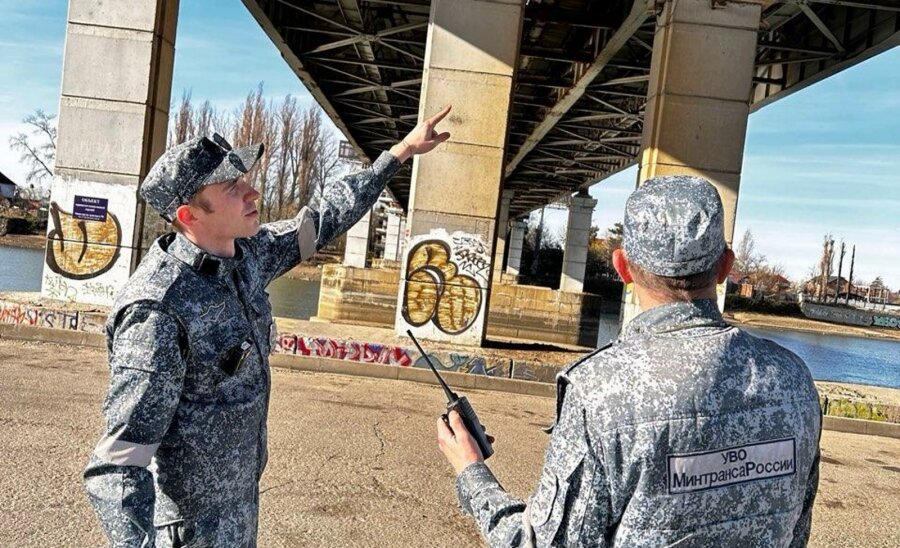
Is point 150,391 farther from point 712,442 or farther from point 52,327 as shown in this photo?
point 52,327

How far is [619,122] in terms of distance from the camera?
103 feet

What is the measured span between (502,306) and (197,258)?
33.4 m

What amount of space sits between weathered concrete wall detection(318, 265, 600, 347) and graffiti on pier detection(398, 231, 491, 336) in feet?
69.3

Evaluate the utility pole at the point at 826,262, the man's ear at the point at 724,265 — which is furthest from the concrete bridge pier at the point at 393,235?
the utility pole at the point at 826,262

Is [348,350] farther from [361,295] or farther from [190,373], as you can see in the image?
[361,295]

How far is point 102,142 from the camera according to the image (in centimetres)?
1188

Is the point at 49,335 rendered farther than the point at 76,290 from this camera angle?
No

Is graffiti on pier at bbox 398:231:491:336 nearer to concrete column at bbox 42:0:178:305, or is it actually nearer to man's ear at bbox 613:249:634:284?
concrete column at bbox 42:0:178:305

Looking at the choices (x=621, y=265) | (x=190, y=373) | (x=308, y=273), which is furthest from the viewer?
(x=308, y=273)

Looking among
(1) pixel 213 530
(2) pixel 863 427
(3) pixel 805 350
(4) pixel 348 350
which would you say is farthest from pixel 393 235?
(1) pixel 213 530

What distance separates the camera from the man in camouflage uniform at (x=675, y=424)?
4.79 ft

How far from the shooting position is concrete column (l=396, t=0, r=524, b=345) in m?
12.2

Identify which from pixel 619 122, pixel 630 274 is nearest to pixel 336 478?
pixel 630 274

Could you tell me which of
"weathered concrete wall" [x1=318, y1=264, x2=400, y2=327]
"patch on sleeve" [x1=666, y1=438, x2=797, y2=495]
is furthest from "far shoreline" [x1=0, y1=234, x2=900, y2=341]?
"patch on sleeve" [x1=666, y1=438, x2=797, y2=495]
